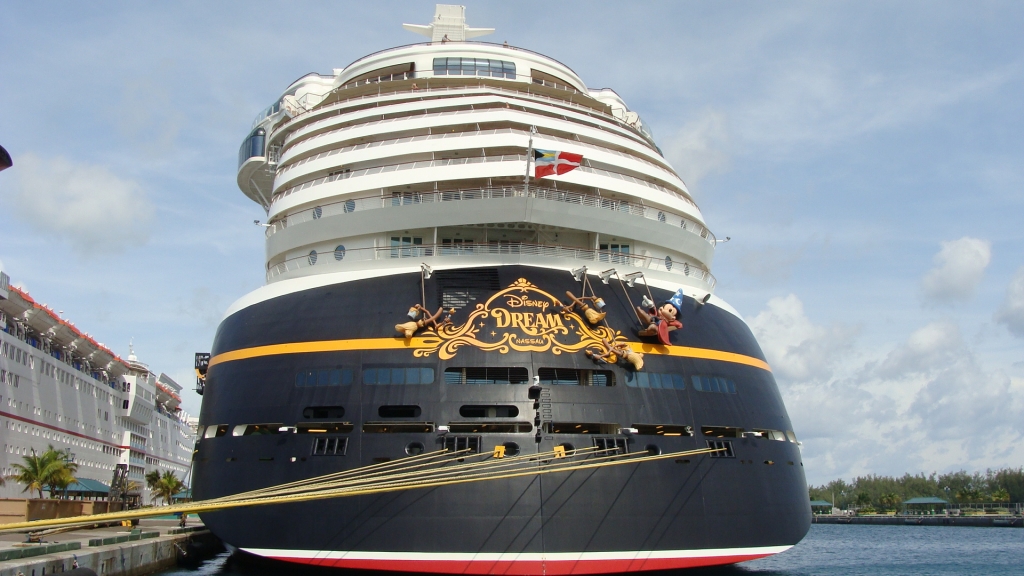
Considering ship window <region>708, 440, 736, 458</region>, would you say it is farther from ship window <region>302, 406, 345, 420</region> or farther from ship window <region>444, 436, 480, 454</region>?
ship window <region>302, 406, 345, 420</region>

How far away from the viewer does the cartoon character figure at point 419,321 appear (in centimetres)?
1844

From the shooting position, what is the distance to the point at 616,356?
18.5 meters

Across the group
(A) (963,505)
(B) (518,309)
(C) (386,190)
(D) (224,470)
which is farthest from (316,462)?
(A) (963,505)

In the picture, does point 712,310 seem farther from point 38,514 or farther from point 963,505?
point 963,505

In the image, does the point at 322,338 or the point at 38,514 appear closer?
the point at 322,338

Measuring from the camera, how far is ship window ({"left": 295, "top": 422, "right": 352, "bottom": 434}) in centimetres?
1752

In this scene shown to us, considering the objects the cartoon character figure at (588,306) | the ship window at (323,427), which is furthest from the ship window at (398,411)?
the cartoon character figure at (588,306)

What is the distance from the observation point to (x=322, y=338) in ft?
62.4

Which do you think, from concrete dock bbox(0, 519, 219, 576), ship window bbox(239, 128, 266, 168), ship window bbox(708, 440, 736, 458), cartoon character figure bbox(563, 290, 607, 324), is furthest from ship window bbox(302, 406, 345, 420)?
ship window bbox(239, 128, 266, 168)

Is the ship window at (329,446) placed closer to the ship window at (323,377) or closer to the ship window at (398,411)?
the ship window at (398,411)

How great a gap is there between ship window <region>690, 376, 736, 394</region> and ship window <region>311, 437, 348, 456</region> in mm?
8310

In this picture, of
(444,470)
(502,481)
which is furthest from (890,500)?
(444,470)

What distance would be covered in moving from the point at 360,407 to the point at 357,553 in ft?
10.2

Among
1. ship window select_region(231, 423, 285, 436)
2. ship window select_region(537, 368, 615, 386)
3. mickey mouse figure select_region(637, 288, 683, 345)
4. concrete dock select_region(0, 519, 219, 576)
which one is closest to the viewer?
concrete dock select_region(0, 519, 219, 576)
